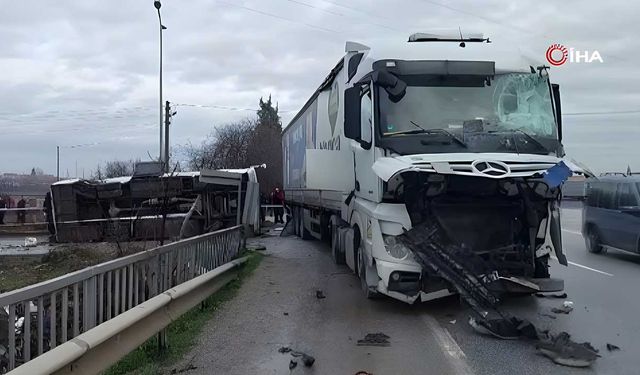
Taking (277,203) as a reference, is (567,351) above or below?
above

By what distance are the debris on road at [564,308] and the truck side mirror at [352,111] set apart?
3.68 metres

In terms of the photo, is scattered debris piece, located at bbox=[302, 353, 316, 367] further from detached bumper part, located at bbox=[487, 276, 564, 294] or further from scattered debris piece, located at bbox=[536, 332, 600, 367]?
detached bumper part, located at bbox=[487, 276, 564, 294]

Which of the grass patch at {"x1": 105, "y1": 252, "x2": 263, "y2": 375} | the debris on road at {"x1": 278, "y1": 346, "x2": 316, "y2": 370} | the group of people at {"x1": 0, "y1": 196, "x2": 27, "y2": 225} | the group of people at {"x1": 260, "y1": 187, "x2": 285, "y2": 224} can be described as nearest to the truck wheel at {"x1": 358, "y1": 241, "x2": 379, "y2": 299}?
the grass patch at {"x1": 105, "y1": 252, "x2": 263, "y2": 375}

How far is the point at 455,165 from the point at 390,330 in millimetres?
2185

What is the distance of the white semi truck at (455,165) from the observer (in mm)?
7836

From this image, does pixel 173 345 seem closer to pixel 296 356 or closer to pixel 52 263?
pixel 296 356

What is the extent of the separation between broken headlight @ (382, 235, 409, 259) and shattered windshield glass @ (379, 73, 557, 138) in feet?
4.80

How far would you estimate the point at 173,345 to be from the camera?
265 inches

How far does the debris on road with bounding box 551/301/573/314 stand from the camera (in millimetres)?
8453

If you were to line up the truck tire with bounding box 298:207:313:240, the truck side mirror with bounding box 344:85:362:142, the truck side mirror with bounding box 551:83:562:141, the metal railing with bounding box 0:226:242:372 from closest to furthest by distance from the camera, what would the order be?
the metal railing with bounding box 0:226:242:372 → the truck side mirror with bounding box 551:83:562:141 → the truck side mirror with bounding box 344:85:362:142 → the truck tire with bounding box 298:207:313:240

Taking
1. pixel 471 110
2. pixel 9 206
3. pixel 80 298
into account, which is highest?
pixel 471 110

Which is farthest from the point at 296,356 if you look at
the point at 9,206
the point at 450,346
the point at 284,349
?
the point at 9,206

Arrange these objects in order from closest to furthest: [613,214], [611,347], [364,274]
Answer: [611,347], [364,274], [613,214]

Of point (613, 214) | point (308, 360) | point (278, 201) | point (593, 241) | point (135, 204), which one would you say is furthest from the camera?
point (278, 201)
